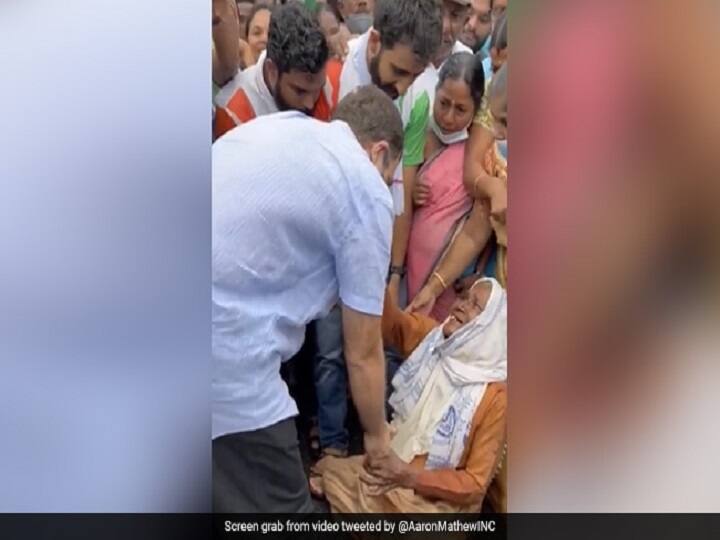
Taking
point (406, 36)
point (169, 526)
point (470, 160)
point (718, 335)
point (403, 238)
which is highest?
point (406, 36)

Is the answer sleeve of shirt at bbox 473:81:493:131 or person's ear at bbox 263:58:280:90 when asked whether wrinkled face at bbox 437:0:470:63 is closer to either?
sleeve of shirt at bbox 473:81:493:131

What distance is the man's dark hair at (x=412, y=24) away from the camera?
2.40 meters

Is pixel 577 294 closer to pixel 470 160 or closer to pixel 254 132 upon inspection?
pixel 470 160

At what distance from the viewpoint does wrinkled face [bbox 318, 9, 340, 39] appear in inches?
94.0

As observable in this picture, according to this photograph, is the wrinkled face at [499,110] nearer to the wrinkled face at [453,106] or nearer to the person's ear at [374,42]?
the wrinkled face at [453,106]

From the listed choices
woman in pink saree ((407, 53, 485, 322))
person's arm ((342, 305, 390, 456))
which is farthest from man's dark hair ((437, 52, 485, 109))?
person's arm ((342, 305, 390, 456))

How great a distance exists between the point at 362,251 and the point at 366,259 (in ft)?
0.08

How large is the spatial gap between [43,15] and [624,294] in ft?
5.54

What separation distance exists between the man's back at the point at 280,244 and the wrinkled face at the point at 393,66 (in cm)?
16

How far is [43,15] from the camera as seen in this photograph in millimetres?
2430

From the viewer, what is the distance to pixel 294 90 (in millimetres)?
2410

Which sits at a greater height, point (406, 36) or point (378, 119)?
point (406, 36)

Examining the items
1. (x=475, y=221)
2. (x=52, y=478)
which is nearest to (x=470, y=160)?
(x=475, y=221)

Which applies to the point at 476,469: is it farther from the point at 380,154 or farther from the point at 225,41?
the point at 225,41
